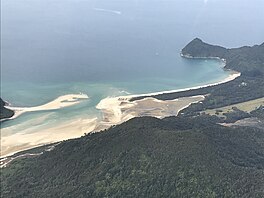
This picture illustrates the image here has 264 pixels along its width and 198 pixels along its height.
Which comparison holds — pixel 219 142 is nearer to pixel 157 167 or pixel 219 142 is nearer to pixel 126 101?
pixel 157 167

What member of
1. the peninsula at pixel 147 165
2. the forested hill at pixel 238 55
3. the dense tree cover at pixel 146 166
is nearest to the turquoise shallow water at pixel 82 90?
the forested hill at pixel 238 55

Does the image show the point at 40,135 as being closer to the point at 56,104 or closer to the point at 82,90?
the point at 56,104

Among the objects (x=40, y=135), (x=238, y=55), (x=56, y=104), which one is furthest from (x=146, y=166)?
(x=238, y=55)

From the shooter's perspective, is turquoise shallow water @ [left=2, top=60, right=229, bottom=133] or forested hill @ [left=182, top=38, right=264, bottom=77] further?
forested hill @ [left=182, top=38, right=264, bottom=77]

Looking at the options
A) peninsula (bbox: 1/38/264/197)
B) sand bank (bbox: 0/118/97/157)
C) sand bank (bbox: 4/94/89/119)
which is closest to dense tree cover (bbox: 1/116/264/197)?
peninsula (bbox: 1/38/264/197)

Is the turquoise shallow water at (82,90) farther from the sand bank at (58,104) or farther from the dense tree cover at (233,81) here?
the dense tree cover at (233,81)

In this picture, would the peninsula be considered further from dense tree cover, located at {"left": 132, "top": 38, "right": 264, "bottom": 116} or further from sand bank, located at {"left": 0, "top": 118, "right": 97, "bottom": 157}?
dense tree cover, located at {"left": 132, "top": 38, "right": 264, "bottom": 116}
